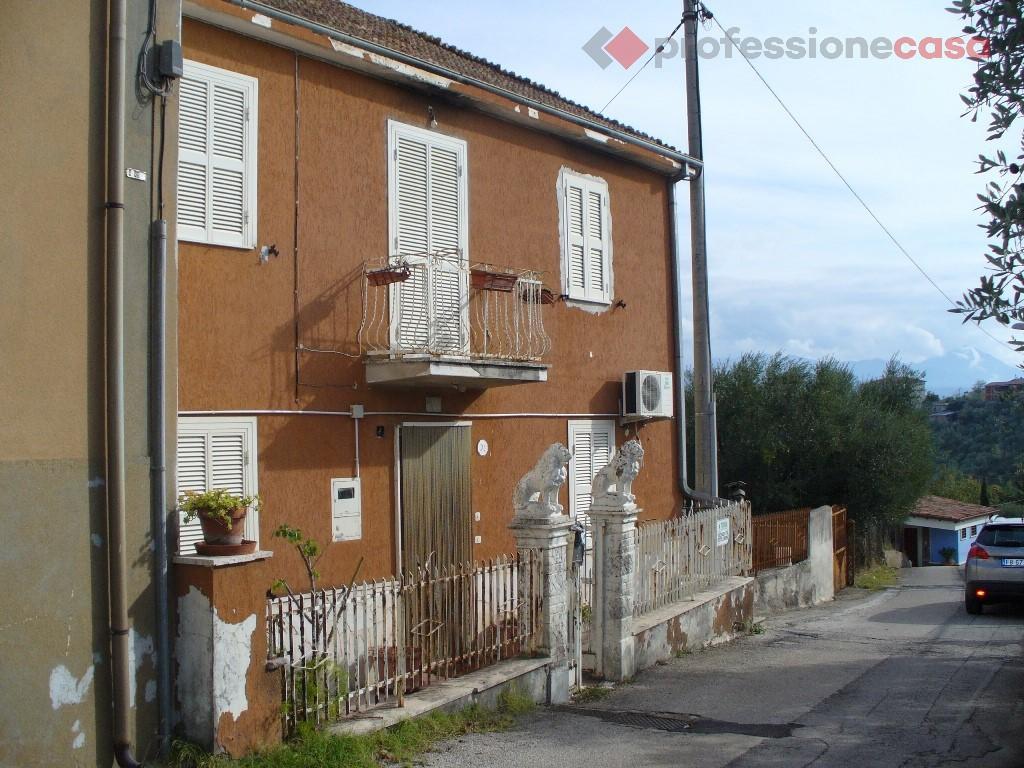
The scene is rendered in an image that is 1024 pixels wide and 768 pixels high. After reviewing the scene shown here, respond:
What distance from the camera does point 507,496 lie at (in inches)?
476

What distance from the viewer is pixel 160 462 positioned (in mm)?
6449

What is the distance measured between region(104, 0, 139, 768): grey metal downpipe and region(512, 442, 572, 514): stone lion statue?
3819mm

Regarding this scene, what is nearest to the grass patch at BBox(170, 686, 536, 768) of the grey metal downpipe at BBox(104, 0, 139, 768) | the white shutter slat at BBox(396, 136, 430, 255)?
the grey metal downpipe at BBox(104, 0, 139, 768)

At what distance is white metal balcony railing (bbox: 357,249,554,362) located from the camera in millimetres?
10352

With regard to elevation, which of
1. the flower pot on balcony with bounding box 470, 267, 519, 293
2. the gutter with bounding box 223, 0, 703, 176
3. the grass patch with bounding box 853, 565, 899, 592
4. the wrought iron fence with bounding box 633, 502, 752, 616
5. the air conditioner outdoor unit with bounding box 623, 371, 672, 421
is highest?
the gutter with bounding box 223, 0, 703, 176

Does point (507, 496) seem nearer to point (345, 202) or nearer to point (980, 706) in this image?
point (345, 202)

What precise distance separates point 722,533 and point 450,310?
5.23 metres

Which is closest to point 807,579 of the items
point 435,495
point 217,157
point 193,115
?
point 435,495

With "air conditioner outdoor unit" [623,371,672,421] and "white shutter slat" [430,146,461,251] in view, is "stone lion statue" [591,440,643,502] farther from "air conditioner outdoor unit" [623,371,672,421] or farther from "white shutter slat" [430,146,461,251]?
"air conditioner outdoor unit" [623,371,672,421]

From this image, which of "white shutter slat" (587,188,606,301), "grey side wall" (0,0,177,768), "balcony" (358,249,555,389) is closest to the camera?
"grey side wall" (0,0,177,768)

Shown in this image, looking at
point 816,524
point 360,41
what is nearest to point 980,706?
point 360,41

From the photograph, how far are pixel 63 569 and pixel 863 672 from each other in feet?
28.1

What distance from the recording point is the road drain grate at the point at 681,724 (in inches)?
320

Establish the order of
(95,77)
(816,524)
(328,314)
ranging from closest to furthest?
(95,77), (328,314), (816,524)
